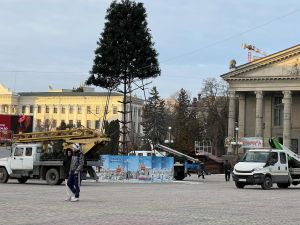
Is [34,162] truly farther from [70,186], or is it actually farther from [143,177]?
[70,186]

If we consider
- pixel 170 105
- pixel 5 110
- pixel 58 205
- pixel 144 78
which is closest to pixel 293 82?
pixel 144 78

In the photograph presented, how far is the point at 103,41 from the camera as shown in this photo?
42875 millimetres

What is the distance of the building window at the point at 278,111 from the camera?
299 feet

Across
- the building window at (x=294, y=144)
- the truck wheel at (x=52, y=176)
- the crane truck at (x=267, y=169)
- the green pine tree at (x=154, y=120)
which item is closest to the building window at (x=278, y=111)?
the building window at (x=294, y=144)

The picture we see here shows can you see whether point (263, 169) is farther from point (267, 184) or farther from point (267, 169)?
point (267, 184)

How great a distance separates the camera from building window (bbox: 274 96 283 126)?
299 ft

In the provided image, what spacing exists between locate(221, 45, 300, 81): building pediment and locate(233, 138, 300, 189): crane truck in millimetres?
51466

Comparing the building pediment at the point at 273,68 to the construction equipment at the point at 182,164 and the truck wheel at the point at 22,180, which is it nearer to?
the construction equipment at the point at 182,164

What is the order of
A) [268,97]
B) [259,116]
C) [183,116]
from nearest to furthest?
[259,116], [268,97], [183,116]

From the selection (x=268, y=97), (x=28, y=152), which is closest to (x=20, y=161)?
(x=28, y=152)

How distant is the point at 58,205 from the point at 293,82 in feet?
238

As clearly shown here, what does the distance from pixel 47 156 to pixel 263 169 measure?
39.3ft

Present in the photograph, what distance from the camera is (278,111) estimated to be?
91.6m

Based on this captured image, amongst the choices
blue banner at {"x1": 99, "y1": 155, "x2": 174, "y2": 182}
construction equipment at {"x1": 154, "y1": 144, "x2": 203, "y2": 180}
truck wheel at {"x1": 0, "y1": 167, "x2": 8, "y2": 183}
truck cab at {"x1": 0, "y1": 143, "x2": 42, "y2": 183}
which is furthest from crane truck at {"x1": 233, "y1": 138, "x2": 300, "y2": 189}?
truck wheel at {"x1": 0, "y1": 167, "x2": 8, "y2": 183}
